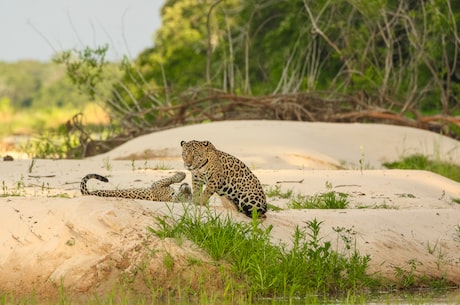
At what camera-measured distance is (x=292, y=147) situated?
16047mm

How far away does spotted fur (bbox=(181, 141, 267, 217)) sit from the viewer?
8.88 meters

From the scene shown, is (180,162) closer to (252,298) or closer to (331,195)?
(331,195)

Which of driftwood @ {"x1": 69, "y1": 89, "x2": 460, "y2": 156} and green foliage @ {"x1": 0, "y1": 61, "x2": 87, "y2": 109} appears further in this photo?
green foliage @ {"x1": 0, "y1": 61, "x2": 87, "y2": 109}

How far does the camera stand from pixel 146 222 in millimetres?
8336

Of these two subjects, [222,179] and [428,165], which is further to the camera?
[428,165]

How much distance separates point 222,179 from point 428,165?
7.72 metres

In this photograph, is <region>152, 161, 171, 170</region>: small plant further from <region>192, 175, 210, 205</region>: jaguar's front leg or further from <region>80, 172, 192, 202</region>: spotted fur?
<region>192, 175, 210, 205</region>: jaguar's front leg

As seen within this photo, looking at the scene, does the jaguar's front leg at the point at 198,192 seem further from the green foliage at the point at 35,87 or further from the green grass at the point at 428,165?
the green foliage at the point at 35,87

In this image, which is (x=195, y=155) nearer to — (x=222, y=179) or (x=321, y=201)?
(x=222, y=179)

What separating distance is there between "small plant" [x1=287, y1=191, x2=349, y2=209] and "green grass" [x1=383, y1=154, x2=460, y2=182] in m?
4.25

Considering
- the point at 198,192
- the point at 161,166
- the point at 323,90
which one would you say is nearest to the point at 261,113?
the point at 323,90

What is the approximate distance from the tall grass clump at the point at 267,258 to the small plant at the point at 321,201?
6.28 feet

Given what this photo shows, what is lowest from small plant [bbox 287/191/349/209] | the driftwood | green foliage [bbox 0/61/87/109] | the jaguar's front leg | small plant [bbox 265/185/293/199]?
small plant [bbox 287/191/349/209]

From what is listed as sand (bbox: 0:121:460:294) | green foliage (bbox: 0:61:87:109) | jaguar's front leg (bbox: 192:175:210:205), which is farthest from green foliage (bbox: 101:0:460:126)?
green foliage (bbox: 0:61:87:109)
